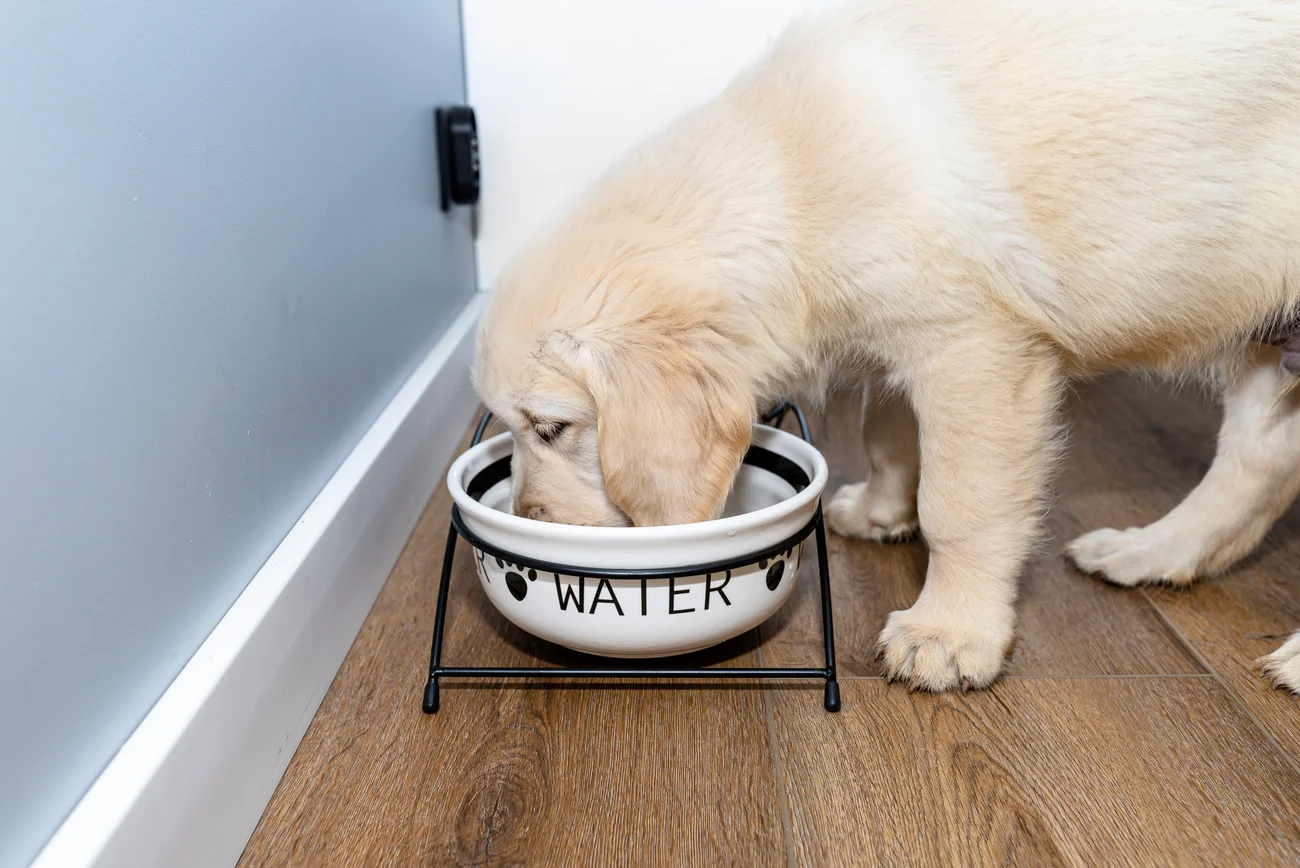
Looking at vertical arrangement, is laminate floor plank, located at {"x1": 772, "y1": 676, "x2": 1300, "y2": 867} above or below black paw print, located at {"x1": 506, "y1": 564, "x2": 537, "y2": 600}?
below

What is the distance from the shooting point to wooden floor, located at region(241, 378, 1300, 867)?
116cm

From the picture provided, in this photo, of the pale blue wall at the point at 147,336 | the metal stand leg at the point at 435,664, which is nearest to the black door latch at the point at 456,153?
the pale blue wall at the point at 147,336

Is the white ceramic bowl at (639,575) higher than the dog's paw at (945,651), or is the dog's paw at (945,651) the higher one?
the white ceramic bowl at (639,575)

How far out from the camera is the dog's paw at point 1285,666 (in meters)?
1.47

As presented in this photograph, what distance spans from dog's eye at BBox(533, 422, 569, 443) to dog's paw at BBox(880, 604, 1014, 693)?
1.95 ft

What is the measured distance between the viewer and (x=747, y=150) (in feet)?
4.84

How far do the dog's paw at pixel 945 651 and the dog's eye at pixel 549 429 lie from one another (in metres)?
0.59

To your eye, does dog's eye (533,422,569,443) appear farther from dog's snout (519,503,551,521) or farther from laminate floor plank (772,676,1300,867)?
laminate floor plank (772,676,1300,867)

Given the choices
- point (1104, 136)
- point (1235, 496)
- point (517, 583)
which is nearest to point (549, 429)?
point (517, 583)

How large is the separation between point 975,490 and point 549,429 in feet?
2.12

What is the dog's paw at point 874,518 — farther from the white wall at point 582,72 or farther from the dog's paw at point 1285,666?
the white wall at point 582,72

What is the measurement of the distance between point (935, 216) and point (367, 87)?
1167 millimetres

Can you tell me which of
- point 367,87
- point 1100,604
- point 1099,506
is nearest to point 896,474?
point 1100,604

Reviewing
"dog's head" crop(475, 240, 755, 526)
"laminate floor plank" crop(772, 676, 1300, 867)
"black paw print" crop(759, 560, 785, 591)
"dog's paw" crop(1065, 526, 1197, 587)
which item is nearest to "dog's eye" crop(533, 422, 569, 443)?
"dog's head" crop(475, 240, 755, 526)
